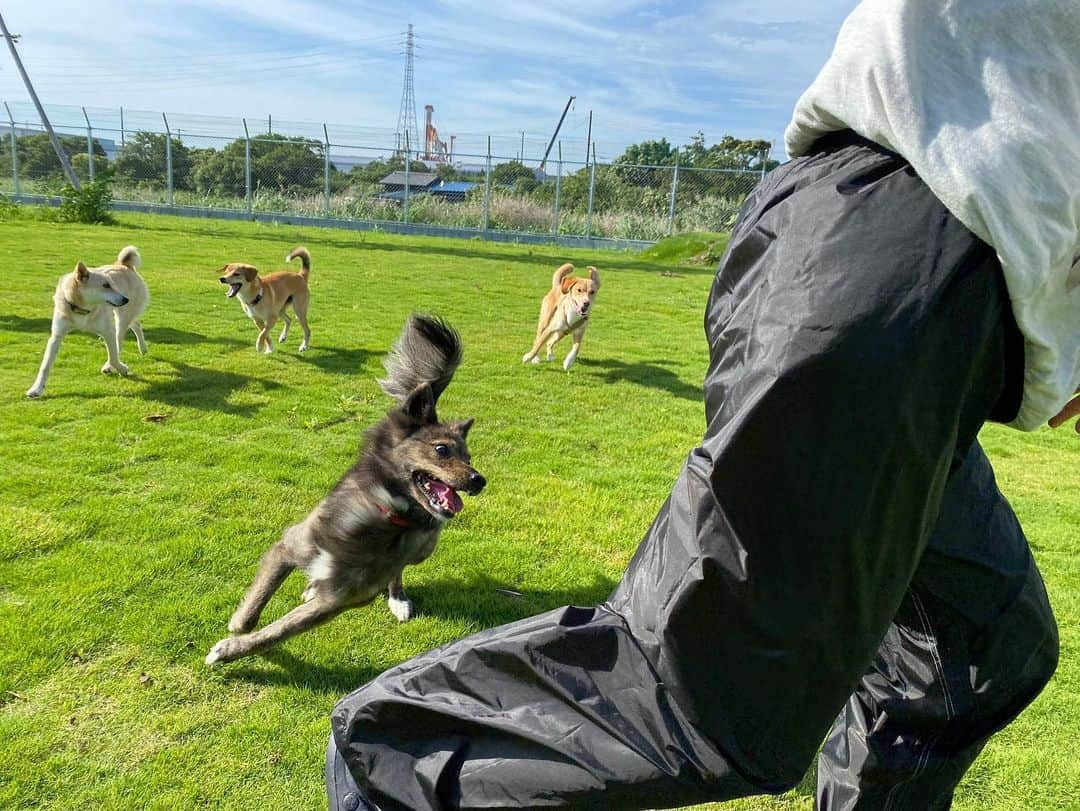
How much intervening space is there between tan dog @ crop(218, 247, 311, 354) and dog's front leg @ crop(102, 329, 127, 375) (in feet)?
5.01

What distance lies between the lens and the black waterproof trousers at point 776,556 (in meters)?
1.13

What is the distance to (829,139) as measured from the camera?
1403 millimetres

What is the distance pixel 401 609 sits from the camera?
11.4ft

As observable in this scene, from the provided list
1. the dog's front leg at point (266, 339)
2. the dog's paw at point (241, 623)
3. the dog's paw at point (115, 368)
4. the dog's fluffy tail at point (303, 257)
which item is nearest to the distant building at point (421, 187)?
the dog's fluffy tail at point (303, 257)

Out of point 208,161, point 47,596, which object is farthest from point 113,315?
point 208,161

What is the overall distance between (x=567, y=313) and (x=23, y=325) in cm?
580

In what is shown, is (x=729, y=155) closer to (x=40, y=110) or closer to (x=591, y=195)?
(x=591, y=195)

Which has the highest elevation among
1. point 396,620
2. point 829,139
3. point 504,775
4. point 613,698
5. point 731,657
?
point 829,139

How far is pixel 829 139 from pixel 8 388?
679 cm

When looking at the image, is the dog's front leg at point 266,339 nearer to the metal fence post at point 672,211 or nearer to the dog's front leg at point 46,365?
the dog's front leg at point 46,365

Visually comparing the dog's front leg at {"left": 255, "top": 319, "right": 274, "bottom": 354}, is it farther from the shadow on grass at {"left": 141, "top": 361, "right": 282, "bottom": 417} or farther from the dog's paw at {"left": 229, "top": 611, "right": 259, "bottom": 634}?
the dog's paw at {"left": 229, "top": 611, "right": 259, "bottom": 634}

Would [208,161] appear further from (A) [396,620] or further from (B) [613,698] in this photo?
(B) [613,698]

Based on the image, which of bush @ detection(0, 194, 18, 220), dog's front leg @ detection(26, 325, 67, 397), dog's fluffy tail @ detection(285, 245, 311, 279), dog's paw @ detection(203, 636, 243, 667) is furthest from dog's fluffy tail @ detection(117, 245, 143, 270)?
bush @ detection(0, 194, 18, 220)

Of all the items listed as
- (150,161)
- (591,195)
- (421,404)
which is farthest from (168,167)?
(421,404)
